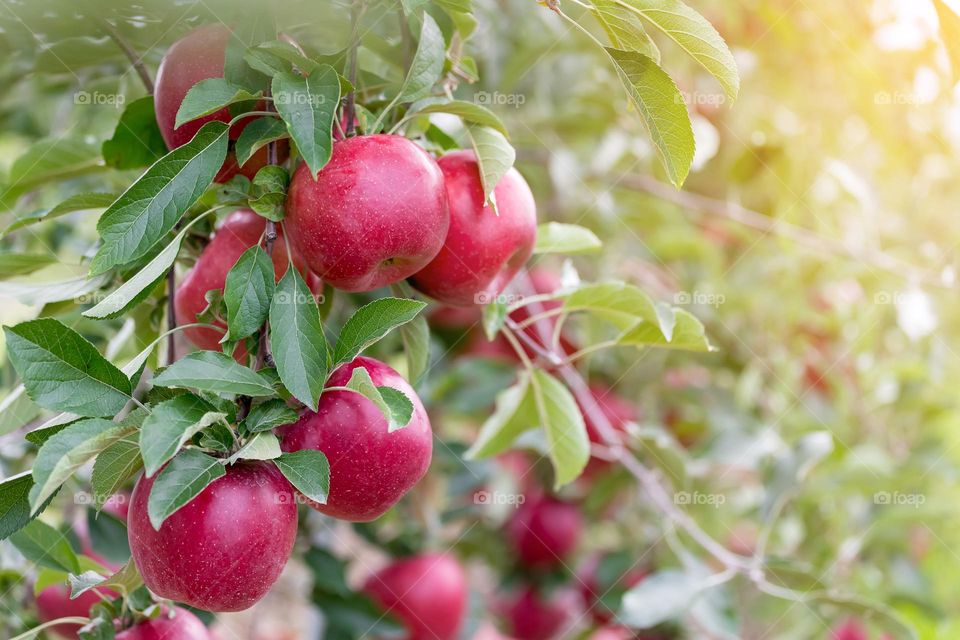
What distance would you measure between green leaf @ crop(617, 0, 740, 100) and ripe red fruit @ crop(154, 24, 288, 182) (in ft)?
1.00

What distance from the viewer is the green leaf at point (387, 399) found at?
577 mm

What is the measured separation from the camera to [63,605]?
2.94 feet

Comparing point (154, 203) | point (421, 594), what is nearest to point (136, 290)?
point (154, 203)

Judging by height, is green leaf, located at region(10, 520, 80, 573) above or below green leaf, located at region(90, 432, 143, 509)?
below

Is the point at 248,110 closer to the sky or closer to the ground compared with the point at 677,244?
closer to the sky

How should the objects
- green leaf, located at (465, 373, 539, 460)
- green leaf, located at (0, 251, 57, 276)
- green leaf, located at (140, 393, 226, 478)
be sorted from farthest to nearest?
1. green leaf, located at (465, 373, 539, 460)
2. green leaf, located at (0, 251, 57, 276)
3. green leaf, located at (140, 393, 226, 478)

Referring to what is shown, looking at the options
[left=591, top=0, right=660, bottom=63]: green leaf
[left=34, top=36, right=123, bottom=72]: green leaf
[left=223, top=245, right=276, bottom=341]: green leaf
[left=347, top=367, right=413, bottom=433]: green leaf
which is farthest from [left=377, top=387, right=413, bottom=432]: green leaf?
[left=34, top=36, right=123, bottom=72]: green leaf

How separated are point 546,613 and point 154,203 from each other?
1510 mm

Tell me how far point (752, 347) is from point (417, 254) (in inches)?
51.9

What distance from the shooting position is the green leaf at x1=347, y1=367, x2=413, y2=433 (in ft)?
1.89

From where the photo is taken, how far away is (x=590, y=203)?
1682 mm

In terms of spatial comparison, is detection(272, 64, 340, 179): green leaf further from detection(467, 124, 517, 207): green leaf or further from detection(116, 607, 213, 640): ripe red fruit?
detection(116, 607, 213, 640): ripe red fruit

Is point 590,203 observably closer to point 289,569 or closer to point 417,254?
point 417,254

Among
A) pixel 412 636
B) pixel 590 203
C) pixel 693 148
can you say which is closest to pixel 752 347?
pixel 590 203
